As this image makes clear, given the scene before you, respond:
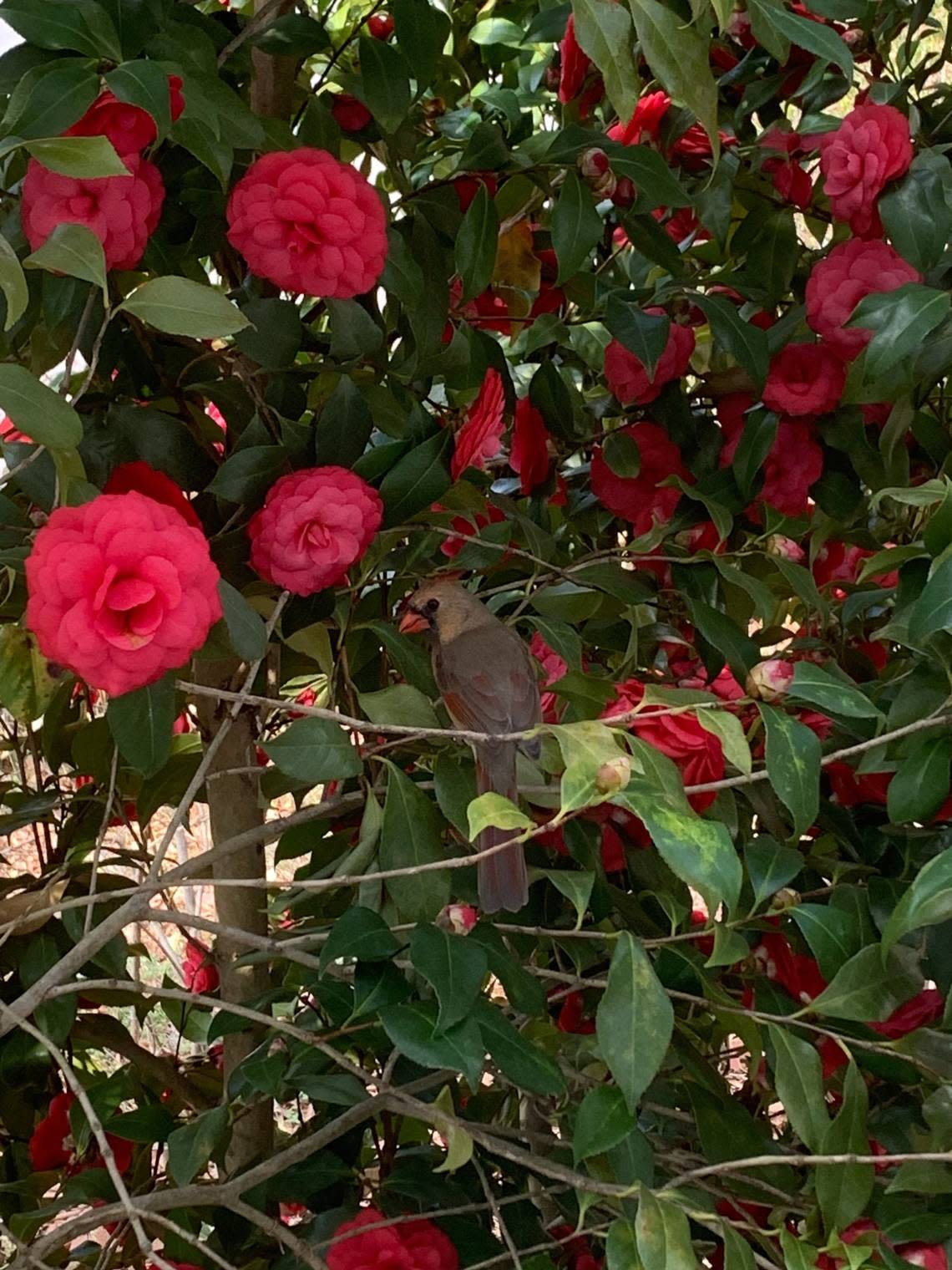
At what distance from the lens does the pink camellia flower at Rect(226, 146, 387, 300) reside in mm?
802

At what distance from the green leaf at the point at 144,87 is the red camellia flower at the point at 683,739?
0.40 metres

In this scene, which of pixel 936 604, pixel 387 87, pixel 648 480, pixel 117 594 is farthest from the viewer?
pixel 648 480

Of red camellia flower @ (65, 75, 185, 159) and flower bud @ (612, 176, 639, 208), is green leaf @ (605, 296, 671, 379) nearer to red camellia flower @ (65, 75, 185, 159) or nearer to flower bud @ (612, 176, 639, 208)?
flower bud @ (612, 176, 639, 208)

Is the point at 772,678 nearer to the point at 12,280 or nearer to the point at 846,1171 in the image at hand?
the point at 846,1171

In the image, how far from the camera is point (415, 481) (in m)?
0.90

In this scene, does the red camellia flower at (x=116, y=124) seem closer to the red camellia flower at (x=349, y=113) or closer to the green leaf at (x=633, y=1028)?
the red camellia flower at (x=349, y=113)

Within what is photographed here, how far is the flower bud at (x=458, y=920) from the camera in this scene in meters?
0.81

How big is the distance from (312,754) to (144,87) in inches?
14.6

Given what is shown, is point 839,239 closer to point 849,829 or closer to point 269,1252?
point 849,829

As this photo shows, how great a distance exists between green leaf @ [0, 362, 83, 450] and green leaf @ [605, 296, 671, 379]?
475 millimetres

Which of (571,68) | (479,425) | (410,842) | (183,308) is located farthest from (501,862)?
(571,68)

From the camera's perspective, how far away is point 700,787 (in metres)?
0.74

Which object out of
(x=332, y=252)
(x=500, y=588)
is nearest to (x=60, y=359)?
(x=332, y=252)

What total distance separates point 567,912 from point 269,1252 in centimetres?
37
